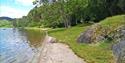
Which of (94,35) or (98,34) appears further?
(94,35)

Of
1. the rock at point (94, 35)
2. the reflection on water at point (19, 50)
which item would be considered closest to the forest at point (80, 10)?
the reflection on water at point (19, 50)

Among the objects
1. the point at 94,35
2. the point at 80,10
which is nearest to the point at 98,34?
the point at 94,35

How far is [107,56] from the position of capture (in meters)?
24.1

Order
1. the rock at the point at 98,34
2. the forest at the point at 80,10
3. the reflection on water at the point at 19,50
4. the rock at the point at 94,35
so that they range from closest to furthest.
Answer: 1. the rock at the point at 98,34
2. the reflection on water at the point at 19,50
3. the rock at the point at 94,35
4. the forest at the point at 80,10

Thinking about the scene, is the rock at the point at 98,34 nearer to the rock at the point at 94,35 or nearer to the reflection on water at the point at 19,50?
the rock at the point at 94,35

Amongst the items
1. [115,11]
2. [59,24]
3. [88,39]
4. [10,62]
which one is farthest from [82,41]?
[59,24]

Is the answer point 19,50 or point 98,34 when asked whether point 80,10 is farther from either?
point 98,34

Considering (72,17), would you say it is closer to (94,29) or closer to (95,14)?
(95,14)

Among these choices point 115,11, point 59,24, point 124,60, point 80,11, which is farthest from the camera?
point 59,24

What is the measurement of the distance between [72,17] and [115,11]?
1001 inches

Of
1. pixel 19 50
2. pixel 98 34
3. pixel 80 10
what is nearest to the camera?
pixel 98 34

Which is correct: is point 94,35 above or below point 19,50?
above

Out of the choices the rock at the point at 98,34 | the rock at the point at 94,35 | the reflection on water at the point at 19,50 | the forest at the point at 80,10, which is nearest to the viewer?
the rock at the point at 98,34

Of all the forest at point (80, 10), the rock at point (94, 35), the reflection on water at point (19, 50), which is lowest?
the reflection on water at point (19, 50)
